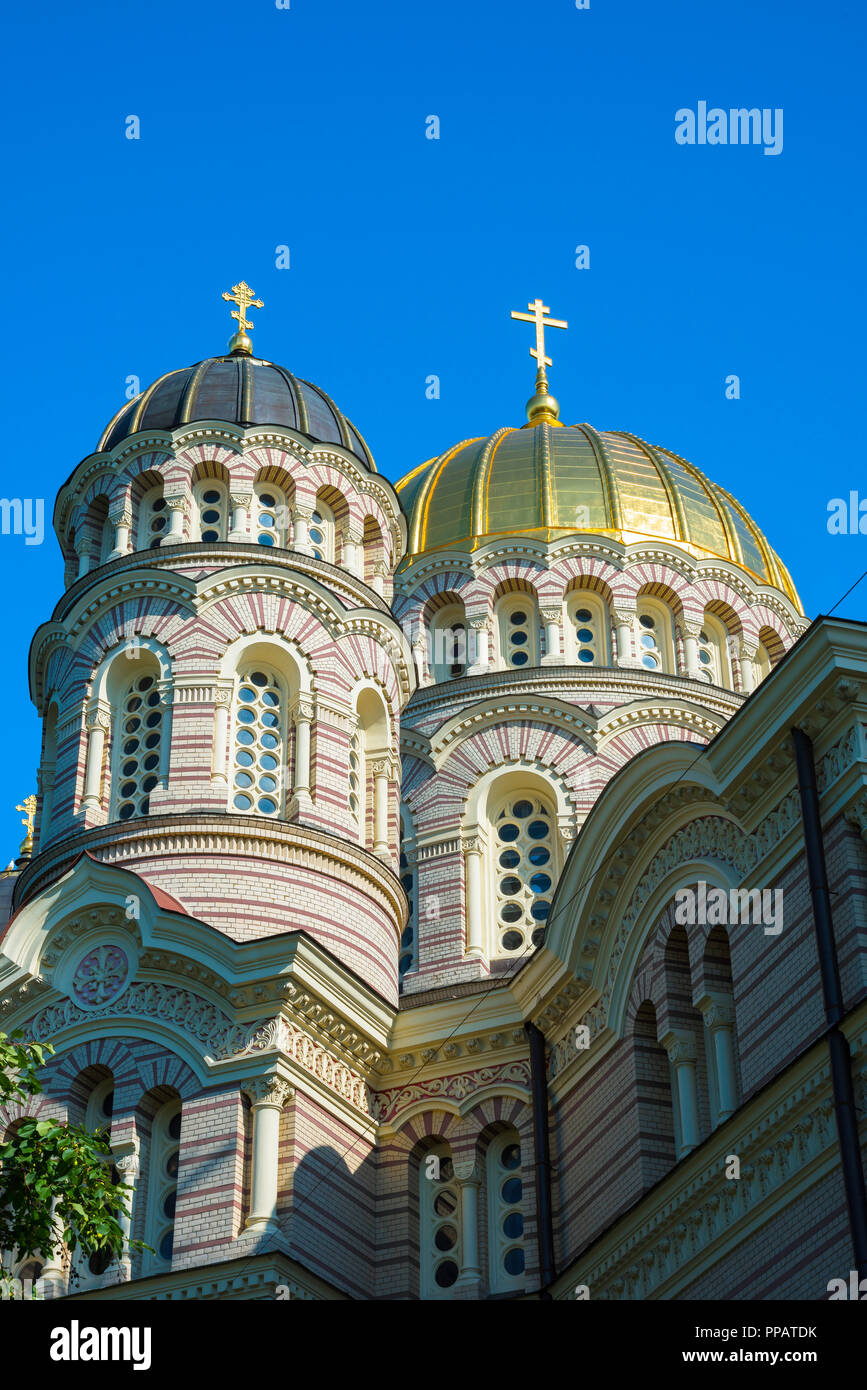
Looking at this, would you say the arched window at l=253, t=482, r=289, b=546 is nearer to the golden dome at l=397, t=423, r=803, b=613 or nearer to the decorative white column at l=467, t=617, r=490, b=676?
the decorative white column at l=467, t=617, r=490, b=676

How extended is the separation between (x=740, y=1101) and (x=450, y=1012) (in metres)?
5.94

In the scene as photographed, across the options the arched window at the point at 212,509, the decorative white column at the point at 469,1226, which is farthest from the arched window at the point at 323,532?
the decorative white column at the point at 469,1226

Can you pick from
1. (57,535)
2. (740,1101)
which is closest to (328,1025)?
(740,1101)

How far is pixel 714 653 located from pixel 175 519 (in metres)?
11.4

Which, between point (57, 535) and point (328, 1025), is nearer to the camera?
point (328, 1025)

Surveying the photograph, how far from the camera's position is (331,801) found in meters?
25.9

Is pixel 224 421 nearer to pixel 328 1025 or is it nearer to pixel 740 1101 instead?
pixel 328 1025

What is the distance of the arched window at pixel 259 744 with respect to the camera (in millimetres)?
25812

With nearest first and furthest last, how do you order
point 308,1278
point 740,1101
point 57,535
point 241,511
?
point 740,1101 → point 308,1278 → point 241,511 → point 57,535

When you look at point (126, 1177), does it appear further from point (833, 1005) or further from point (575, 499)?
point (575, 499)

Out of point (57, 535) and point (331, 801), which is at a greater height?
point (57, 535)

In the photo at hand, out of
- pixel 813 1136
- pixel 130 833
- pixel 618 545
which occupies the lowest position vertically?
pixel 813 1136

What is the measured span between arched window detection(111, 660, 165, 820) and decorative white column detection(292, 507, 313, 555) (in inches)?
109

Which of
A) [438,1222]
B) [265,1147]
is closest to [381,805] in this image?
[438,1222]
